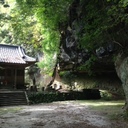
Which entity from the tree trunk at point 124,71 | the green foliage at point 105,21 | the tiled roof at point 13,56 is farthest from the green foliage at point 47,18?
the tree trunk at point 124,71

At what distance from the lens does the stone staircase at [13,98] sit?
18344 millimetres

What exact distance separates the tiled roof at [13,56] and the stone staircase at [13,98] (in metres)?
4.09

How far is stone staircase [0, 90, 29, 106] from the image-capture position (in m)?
18.3

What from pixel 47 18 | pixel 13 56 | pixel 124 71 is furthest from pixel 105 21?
pixel 13 56

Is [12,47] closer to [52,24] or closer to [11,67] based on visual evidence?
[11,67]

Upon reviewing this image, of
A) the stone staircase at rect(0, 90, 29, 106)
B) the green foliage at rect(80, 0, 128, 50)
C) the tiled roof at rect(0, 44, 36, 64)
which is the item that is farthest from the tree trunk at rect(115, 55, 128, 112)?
the tiled roof at rect(0, 44, 36, 64)

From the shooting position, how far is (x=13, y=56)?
82.3ft

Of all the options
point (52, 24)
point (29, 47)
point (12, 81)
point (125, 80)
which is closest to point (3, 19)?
point (52, 24)

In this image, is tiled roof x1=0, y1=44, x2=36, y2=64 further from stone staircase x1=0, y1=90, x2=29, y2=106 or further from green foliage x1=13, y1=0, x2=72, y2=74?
stone staircase x1=0, y1=90, x2=29, y2=106

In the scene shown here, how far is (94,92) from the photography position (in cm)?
2497

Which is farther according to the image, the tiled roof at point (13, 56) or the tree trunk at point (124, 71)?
the tiled roof at point (13, 56)

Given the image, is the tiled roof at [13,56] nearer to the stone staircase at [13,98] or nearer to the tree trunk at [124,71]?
the stone staircase at [13,98]

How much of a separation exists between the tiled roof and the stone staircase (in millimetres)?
4094

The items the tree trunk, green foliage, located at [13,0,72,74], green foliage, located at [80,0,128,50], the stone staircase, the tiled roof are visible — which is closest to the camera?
green foliage, located at [80,0,128,50]
